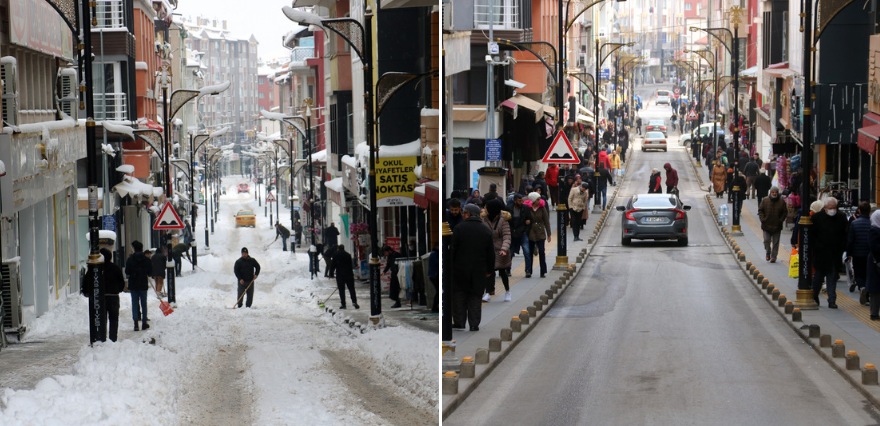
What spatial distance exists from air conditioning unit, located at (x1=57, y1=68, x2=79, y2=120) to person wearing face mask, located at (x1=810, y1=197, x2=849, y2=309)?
1103 cm

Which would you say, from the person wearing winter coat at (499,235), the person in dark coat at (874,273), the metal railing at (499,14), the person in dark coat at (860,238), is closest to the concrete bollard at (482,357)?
the person wearing winter coat at (499,235)

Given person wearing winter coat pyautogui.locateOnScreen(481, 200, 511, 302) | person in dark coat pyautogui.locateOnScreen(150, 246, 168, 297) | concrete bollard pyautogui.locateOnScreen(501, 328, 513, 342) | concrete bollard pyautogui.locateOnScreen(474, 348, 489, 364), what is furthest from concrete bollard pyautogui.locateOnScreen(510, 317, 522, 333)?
person in dark coat pyautogui.locateOnScreen(150, 246, 168, 297)

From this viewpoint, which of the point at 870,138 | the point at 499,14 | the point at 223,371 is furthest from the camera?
the point at 499,14

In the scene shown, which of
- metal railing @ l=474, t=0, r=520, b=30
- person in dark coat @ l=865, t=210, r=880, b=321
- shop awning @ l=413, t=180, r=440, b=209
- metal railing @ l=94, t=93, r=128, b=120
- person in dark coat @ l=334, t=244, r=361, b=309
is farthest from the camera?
metal railing @ l=474, t=0, r=520, b=30

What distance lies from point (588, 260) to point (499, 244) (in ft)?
31.7

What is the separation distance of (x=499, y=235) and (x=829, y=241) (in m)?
4.88

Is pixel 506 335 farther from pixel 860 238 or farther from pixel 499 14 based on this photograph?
pixel 499 14

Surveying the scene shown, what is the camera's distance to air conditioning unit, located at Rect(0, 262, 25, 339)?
18297 mm

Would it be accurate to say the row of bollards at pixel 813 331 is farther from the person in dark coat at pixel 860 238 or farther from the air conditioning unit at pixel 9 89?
the air conditioning unit at pixel 9 89

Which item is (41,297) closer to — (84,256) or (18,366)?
(84,256)

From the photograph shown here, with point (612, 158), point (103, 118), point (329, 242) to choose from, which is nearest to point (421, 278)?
point (329, 242)

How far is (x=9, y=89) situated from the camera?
18.6 m

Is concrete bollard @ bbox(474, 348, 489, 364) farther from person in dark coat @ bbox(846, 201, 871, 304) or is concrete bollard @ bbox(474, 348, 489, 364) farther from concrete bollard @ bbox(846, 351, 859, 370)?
person in dark coat @ bbox(846, 201, 871, 304)

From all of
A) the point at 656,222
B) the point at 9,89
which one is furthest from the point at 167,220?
the point at 656,222
